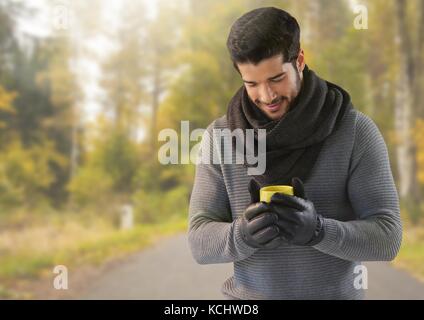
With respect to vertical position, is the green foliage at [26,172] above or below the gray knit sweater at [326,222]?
above

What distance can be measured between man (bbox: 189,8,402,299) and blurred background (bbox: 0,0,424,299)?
1477 mm

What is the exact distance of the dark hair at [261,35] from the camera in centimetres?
64

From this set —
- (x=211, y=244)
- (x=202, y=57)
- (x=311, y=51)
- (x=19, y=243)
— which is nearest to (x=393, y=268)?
(x=311, y=51)

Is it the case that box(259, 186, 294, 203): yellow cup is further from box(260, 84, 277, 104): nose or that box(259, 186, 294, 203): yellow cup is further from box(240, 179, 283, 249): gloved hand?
box(260, 84, 277, 104): nose

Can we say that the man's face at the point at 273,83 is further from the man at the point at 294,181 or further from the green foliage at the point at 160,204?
the green foliage at the point at 160,204

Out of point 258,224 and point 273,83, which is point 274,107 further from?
point 258,224

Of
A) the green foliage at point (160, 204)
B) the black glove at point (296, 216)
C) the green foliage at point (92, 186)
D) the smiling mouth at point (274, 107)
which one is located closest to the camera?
the black glove at point (296, 216)

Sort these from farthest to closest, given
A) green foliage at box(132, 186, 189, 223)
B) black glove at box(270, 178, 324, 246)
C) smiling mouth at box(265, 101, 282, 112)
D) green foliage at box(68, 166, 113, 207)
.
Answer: green foliage at box(68, 166, 113, 207) → green foliage at box(132, 186, 189, 223) → smiling mouth at box(265, 101, 282, 112) → black glove at box(270, 178, 324, 246)

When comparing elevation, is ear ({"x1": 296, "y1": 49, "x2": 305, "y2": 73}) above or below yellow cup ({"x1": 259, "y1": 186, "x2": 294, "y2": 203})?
above

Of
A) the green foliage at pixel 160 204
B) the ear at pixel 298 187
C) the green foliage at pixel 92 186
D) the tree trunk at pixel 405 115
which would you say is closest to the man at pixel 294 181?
the ear at pixel 298 187

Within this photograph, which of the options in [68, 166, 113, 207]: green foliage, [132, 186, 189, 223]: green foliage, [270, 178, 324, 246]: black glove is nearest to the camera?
[270, 178, 324, 246]: black glove

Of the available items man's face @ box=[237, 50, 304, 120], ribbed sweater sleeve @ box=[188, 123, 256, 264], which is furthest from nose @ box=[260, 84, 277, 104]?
ribbed sweater sleeve @ box=[188, 123, 256, 264]

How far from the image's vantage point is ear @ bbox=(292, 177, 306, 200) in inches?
23.7

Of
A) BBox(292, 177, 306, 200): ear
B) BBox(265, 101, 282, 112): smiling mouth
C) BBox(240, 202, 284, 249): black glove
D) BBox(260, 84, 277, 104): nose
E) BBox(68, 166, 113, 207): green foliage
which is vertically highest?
BBox(68, 166, 113, 207): green foliage
